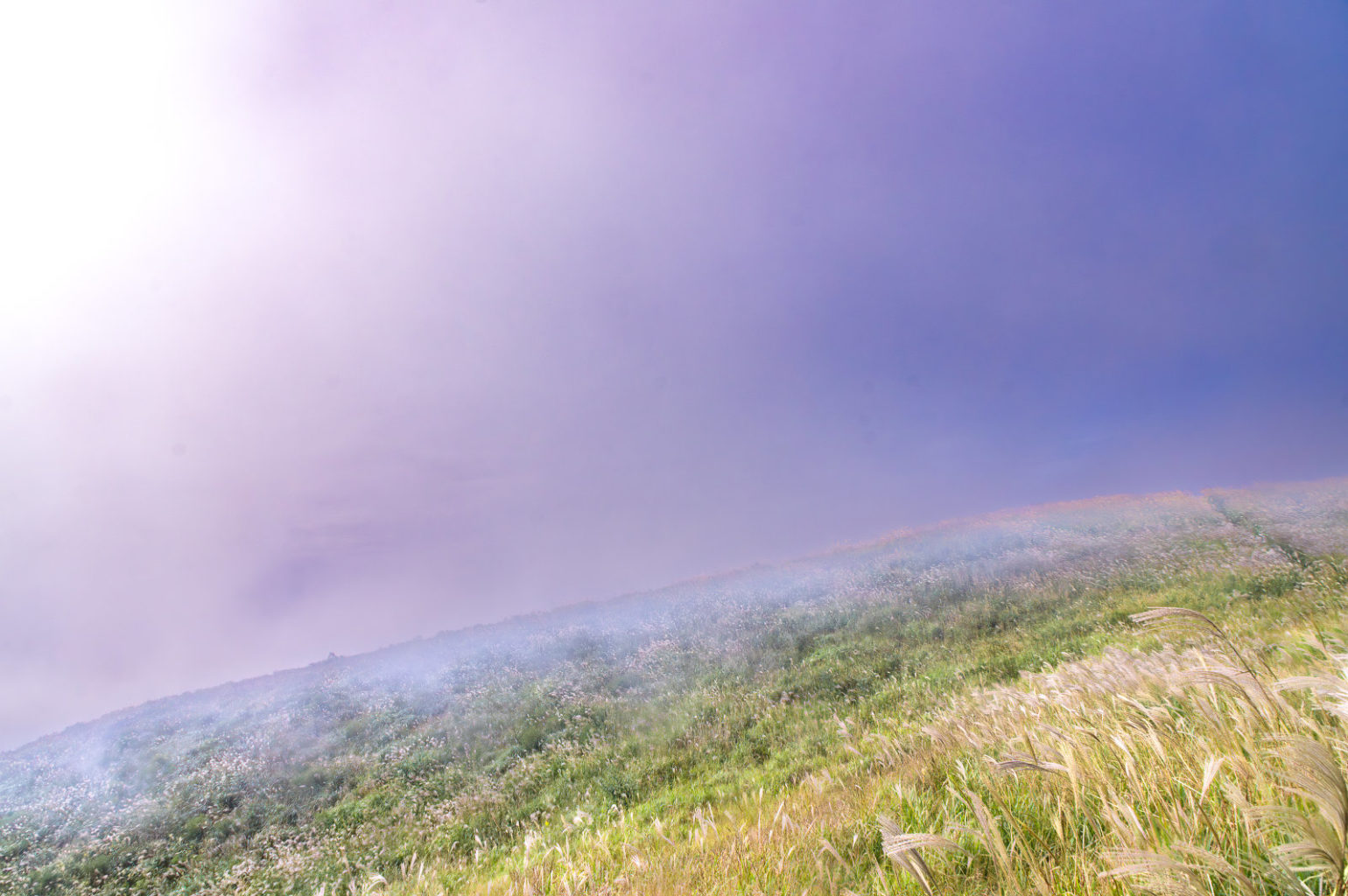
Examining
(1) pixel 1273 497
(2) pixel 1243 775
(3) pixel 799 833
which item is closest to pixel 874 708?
(3) pixel 799 833

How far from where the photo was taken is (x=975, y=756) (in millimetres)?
3754

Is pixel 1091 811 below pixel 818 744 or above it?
above

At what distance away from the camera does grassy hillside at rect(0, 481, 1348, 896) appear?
2.25 m

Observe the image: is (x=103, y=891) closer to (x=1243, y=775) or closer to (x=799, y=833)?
(x=799, y=833)

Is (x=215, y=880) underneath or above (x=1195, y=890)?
underneath

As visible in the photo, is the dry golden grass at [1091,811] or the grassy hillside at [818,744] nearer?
the dry golden grass at [1091,811]

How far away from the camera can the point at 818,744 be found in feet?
31.7

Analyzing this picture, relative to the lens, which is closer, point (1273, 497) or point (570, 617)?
point (1273, 497)

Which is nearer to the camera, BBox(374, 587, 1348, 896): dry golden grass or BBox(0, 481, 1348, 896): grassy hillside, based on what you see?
BBox(374, 587, 1348, 896): dry golden grass

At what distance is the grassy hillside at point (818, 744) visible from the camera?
88.6 inches

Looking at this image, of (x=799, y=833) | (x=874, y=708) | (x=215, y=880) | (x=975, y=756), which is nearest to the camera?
(x=799, y=833)

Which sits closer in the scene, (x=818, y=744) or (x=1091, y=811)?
(x=1091, y=811)

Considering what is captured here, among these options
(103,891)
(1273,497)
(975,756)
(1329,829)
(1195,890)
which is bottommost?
(1273,497)

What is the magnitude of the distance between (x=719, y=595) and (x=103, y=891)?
841 inches
